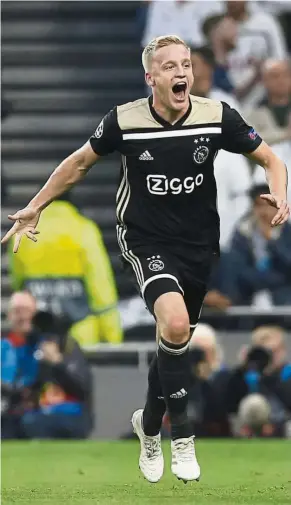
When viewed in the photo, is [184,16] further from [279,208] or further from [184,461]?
[184,461]

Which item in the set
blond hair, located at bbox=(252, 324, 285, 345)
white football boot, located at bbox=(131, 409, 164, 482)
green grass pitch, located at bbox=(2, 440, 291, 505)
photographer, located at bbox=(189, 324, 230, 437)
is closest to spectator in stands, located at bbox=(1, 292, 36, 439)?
green grass pitch, located at bbox=(2, 440, 291, 505)

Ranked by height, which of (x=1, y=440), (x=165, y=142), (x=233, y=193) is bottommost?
(x=1, y=440)

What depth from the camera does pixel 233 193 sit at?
1498 centimetres

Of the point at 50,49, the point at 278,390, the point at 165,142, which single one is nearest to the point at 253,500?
the point at 165,142

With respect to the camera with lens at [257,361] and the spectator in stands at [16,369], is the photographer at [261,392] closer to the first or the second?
the camera with lens at [257,361]

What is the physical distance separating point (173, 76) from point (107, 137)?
555 mm

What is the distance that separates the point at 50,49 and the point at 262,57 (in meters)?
Answer: 2.83

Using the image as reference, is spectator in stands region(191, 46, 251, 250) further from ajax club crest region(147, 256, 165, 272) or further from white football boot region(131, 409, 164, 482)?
ajax club crest region(147, 256, 165, 272)

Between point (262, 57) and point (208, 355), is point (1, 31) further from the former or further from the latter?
point (208, 355)

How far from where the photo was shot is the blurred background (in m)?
13.4

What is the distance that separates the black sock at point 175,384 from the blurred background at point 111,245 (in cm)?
545

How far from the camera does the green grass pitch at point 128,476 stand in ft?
25.2

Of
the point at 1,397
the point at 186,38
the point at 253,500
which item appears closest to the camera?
the point at 253,500

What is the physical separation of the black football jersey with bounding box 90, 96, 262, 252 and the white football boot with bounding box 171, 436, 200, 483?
1235 millimetres
